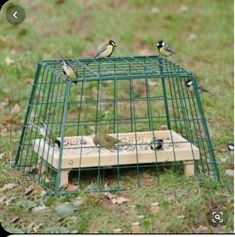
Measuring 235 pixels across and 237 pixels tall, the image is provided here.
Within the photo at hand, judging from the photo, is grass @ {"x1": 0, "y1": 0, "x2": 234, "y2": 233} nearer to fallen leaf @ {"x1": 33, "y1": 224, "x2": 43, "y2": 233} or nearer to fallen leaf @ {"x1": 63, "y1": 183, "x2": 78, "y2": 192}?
fallen leaf @ {"x1": 33, "y1": 224, "x2": 43, "y2": 233}

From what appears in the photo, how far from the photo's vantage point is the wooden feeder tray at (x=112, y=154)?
19.7 feet

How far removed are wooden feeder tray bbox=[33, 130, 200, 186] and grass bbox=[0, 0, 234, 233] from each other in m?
0.17

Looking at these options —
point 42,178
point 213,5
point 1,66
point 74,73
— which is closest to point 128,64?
point 74,73

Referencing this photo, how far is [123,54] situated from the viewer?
33.3ft

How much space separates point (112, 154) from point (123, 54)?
13.9 feet

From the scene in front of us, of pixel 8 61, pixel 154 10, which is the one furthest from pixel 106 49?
pixel 154 10

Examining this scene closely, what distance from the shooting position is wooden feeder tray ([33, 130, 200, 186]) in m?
6.02

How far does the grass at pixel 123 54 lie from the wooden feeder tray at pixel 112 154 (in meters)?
0.17

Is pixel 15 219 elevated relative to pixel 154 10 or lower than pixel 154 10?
lower

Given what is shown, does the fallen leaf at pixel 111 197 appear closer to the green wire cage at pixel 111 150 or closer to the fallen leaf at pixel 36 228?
the green wire cage at pixel 111 150

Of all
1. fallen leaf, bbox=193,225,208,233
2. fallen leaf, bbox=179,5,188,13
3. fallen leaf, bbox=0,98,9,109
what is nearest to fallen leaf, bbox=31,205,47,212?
fallen leaf, bbox=193,225,208,233

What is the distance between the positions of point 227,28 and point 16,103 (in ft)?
14.9

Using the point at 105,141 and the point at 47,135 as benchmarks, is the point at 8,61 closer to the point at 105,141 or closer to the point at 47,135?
the point at 47,135

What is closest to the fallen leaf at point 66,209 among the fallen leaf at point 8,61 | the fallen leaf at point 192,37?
the fallen leaf at point 8,61
